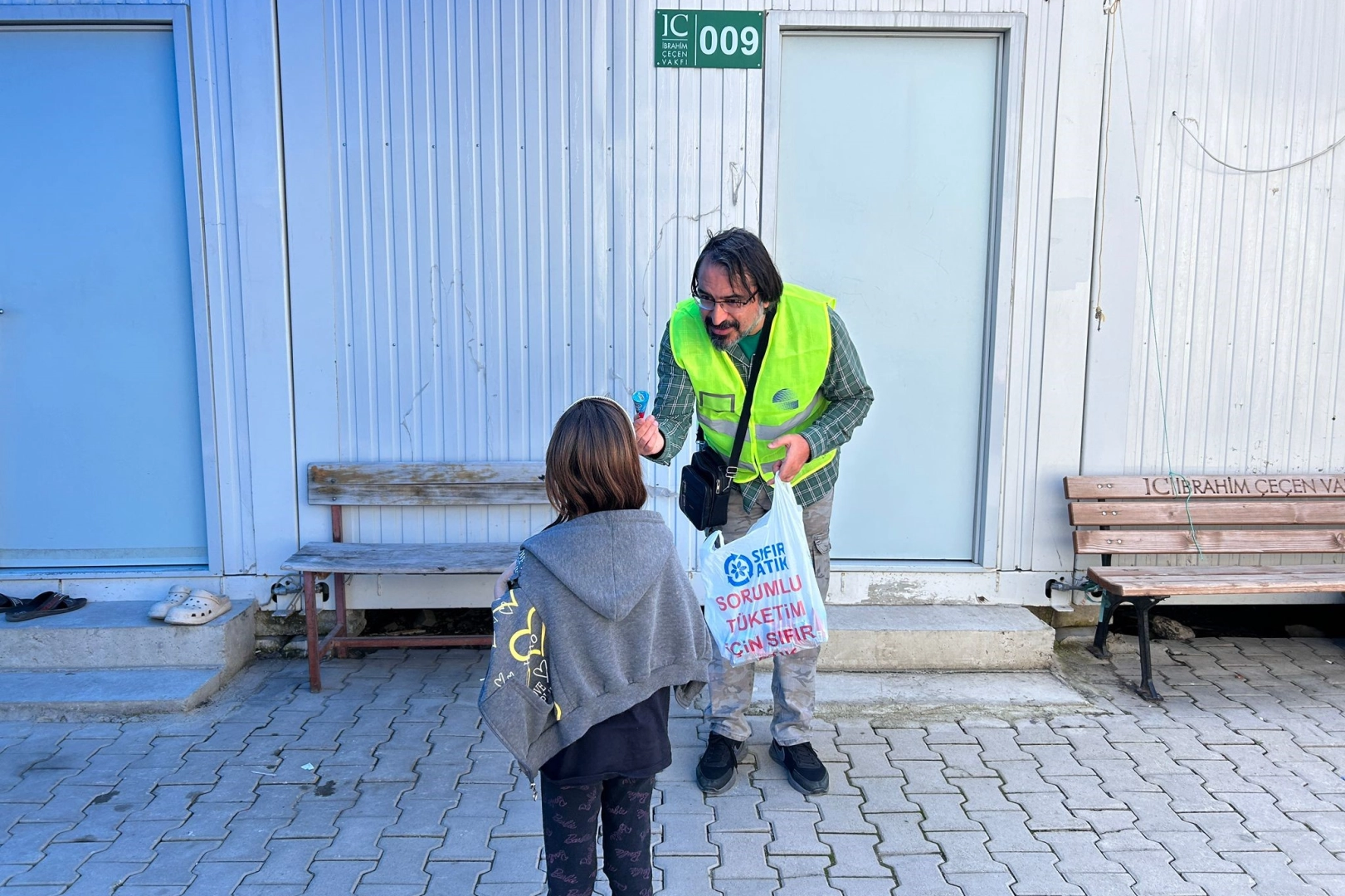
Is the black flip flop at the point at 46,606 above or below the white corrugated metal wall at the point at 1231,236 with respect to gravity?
below

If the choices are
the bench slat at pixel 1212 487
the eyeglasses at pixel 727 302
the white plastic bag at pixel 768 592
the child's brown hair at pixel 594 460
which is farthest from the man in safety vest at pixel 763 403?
the bench slat at pixel 1212 487

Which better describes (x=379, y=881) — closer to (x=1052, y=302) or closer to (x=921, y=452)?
(x=921, y=452)

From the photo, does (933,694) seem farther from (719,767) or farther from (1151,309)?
(1151,309)

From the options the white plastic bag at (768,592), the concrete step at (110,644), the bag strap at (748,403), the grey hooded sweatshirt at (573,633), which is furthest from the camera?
the concrete step at (110,644)

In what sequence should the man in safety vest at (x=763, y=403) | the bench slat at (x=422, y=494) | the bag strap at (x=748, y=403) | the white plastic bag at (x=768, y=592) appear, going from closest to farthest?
the white plastic bag at (x=768, y=592) → the man in safety vest at (x=763, y=403) → the bag strap at (x=748, y=403) → the bench slat at (x=422, y=494)

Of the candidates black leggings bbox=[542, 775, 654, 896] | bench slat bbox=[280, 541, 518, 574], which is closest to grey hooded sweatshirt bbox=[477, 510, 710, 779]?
black leggings bbox=[542, 775, 654, 896]

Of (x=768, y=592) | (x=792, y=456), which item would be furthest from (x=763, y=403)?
(x=768, y=592)

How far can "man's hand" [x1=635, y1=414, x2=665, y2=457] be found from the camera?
2.70m

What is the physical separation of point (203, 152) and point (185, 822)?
296cm

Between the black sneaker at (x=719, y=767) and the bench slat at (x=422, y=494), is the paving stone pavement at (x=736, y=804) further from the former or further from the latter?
the bench slat at (x=422, y=494)

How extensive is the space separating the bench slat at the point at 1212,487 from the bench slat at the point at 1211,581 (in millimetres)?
366

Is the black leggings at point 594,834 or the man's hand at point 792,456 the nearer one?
the black leggings at point 594,834

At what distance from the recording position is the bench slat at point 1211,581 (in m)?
4.10

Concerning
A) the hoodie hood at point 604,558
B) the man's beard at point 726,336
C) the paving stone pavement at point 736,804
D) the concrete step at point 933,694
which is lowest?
the paving stone pavement at point 736,804
